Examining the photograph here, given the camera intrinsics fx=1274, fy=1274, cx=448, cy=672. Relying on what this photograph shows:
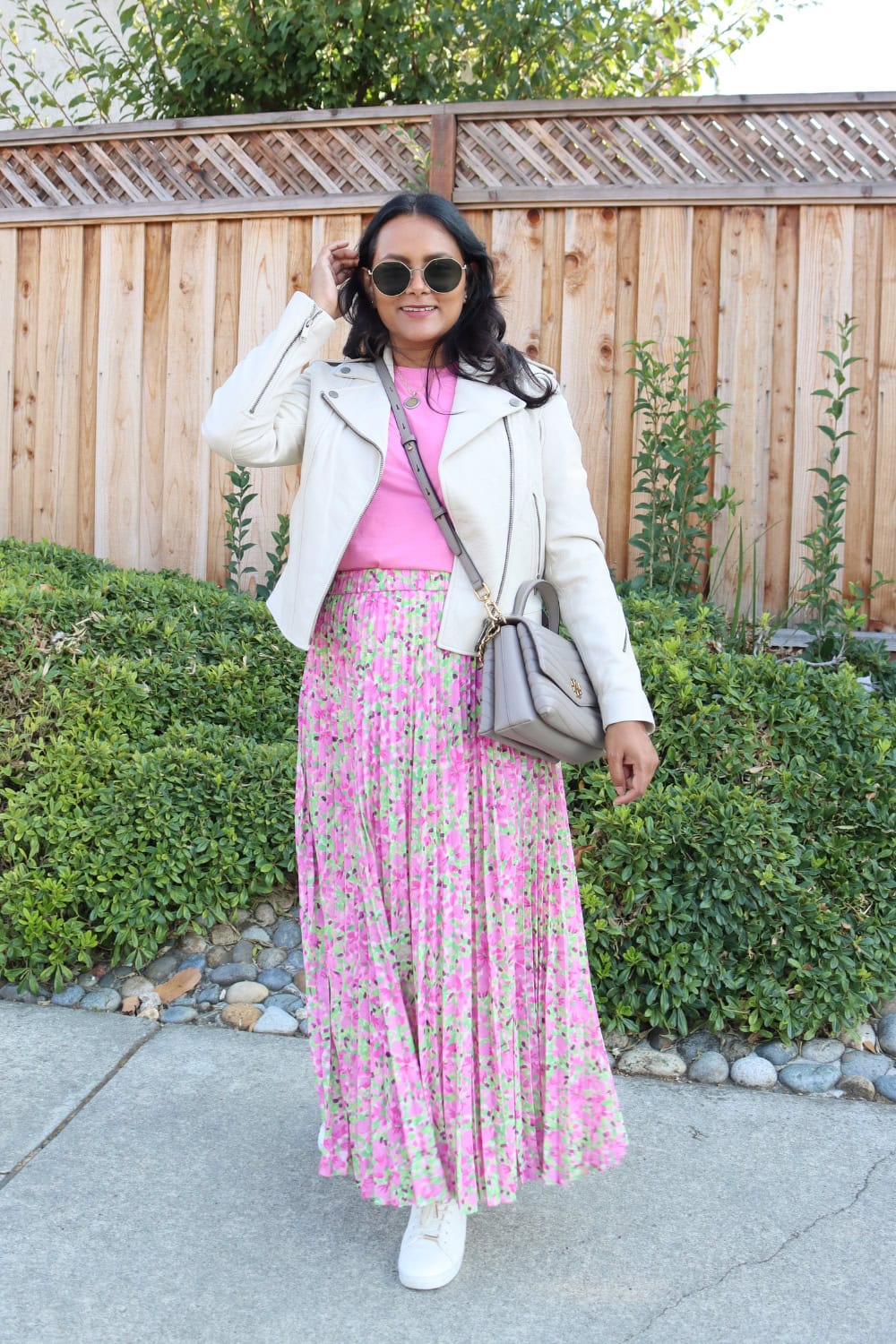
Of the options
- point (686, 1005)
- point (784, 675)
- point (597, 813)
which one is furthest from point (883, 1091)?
point (784, 675)

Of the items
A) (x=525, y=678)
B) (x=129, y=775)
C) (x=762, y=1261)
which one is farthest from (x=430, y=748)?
(x=129, y=775)

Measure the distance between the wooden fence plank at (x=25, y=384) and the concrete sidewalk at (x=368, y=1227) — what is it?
3.50 m

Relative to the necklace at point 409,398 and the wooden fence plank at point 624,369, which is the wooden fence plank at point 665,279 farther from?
the necklace at point 409,398

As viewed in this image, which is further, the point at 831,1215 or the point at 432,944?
the point at 831,1215

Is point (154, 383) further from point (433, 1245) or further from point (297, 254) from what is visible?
point (433, 1245)

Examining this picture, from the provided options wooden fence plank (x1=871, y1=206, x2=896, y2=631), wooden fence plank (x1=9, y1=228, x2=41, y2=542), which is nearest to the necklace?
wooden fence plank (x1=871, y1=206, x2=896, y2=631)

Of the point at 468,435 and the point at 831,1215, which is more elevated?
the point at 468,435

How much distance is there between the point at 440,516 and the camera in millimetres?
2238

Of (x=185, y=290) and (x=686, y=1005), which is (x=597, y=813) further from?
(x=185, y=290)

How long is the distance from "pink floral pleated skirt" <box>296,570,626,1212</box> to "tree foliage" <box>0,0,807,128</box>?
428cm

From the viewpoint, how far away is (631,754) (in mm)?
2230

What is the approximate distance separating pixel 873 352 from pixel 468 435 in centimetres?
332

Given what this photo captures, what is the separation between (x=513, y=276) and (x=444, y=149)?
2.00ft

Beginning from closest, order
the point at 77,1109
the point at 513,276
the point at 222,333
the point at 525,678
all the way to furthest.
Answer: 1. the point at 525,678
2. the point at 77,1109
3. the point at 513,276
4. the point at 222,333
